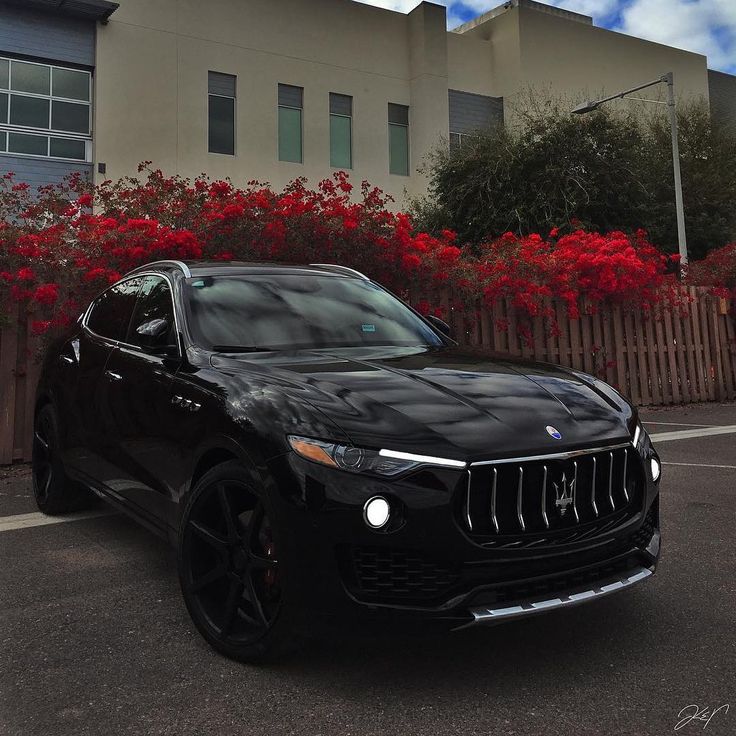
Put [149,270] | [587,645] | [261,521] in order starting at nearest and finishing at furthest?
[261,521] → [587,645] → [149,270]

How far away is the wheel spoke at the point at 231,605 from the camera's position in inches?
109

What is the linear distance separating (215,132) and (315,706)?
21.7m

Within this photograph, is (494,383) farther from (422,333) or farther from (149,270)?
(149,270)

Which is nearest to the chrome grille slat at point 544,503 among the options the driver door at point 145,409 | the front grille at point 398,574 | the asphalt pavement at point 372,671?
the front grille at point 398,574

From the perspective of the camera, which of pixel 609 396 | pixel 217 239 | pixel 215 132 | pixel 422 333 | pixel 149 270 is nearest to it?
pixel 609 396

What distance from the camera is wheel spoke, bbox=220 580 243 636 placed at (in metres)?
2.78

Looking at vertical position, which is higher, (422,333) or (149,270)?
(149,270)

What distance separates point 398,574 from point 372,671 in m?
0.51

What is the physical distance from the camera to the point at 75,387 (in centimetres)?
457

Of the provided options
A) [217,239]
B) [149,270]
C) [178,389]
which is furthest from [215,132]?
[178,389]

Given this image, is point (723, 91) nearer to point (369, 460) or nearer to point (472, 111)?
point (472, 111)

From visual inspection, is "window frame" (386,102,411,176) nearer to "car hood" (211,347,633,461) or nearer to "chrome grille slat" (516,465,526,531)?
"car hood" (211,347,633,461)

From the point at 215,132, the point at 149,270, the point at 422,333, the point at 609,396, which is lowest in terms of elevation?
the point at 609,396

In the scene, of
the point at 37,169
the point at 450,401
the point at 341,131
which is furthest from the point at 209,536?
the point at 341,131
